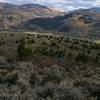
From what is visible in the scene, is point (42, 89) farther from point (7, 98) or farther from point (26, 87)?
point (7, 98)

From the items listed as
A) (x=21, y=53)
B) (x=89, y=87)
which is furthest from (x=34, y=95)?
(x=21, y=53)

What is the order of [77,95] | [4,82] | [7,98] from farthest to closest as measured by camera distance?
[4,82] → [77,95] → [7,98]

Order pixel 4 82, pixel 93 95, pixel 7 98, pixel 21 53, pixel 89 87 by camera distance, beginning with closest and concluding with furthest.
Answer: pixel 7 98 < pixel 93 95 < pixel 89 87 < pixel 4 82 < pixel 21 53

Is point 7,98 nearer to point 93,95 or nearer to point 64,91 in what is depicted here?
point 64,91

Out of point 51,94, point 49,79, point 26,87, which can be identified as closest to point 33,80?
point 49,79

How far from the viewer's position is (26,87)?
38.0 feet

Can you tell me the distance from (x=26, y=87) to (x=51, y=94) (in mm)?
1361

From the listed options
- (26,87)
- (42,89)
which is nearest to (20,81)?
(26,87)

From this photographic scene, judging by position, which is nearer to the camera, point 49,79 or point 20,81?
point 20,81

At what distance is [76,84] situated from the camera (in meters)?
13.1

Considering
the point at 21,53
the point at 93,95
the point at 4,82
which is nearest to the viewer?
the point at 93,95

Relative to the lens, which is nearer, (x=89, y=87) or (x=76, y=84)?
(x=89, y=87)

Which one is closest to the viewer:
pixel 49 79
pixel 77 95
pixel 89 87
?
pixel 77 95

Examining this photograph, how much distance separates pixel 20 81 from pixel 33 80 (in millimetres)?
1459
